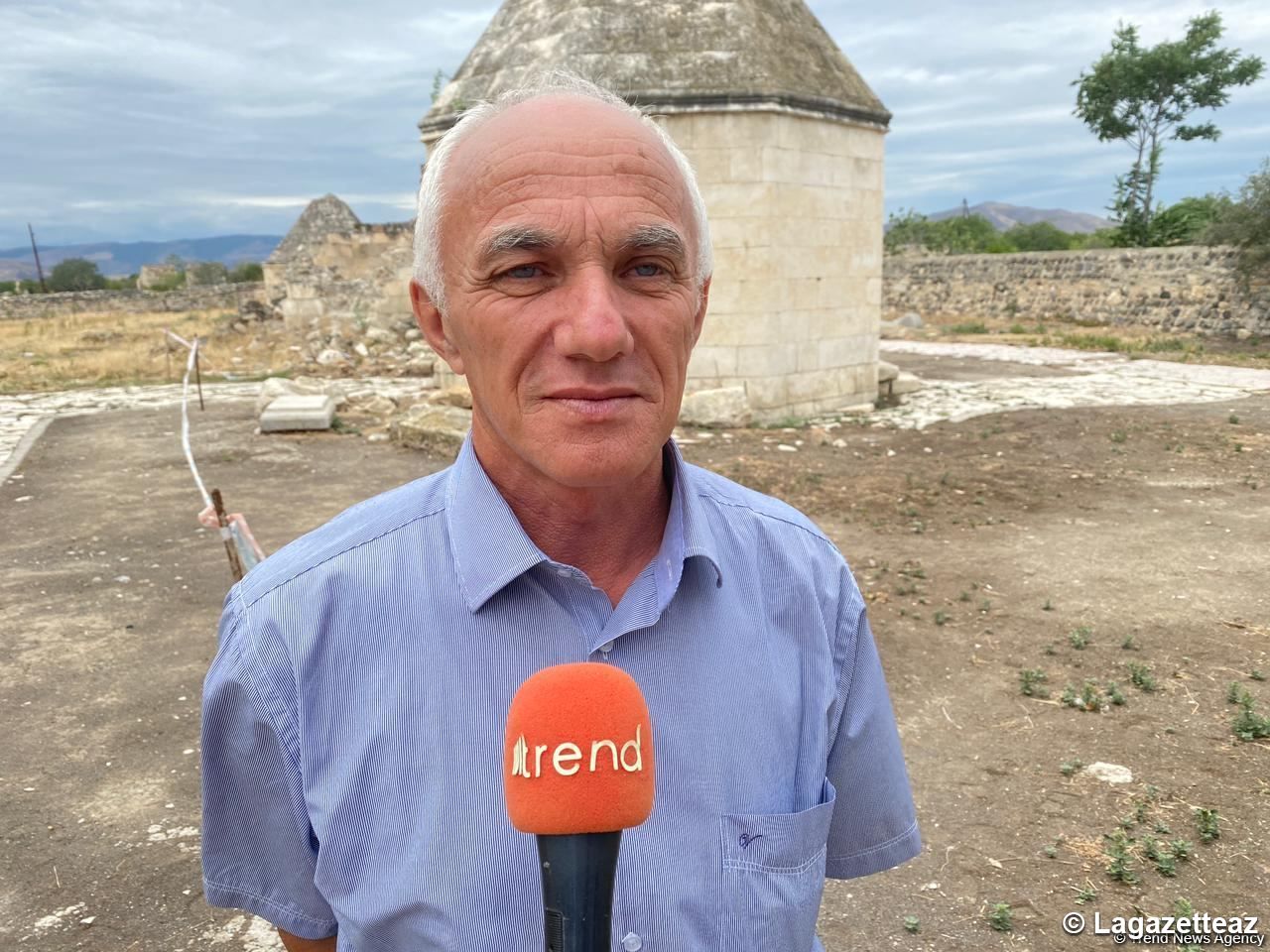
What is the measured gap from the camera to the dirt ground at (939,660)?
3268 mm

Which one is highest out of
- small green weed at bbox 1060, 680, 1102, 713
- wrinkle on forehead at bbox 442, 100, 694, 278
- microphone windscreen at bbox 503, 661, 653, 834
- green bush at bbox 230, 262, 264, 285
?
green bush at bbox 230, 262, 264, 285

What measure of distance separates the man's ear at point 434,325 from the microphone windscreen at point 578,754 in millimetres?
690

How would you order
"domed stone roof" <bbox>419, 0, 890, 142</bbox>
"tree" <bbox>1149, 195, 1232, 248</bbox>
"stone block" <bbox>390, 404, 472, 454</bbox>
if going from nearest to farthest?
1. "stone block" <bbox>390, 404, 472, 454</bbox>
2. "domed stone roof" <bbox>419, 0, 890, 142</bbox>
3. "tree" <bbox>1149, 195, 1232, 248</bbox>

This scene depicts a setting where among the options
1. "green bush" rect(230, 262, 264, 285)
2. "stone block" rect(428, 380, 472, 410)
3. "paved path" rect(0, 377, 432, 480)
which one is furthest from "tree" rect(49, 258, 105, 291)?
"stone block" rect(428, 380, 472, 410)

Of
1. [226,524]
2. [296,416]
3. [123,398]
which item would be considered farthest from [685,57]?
[123,398]

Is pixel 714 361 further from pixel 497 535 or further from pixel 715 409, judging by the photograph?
pixel 497 535

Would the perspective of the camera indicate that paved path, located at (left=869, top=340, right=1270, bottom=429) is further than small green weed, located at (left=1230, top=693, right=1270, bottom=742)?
Yes

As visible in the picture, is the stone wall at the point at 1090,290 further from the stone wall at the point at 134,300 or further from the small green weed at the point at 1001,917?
the stone wall at the point at 134,300

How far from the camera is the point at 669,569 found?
1397mm

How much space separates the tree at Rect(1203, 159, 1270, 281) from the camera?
19.3 m

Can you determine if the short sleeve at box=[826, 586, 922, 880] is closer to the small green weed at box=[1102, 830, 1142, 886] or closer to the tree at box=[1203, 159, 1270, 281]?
the small green weed at box=[1102, 830, 1142, 886]

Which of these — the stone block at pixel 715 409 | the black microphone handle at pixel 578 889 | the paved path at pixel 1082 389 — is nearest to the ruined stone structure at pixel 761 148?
the stone block at pixel 715 409

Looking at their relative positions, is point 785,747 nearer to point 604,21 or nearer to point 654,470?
point 654,470

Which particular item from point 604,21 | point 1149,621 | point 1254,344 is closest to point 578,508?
point 1149,621
